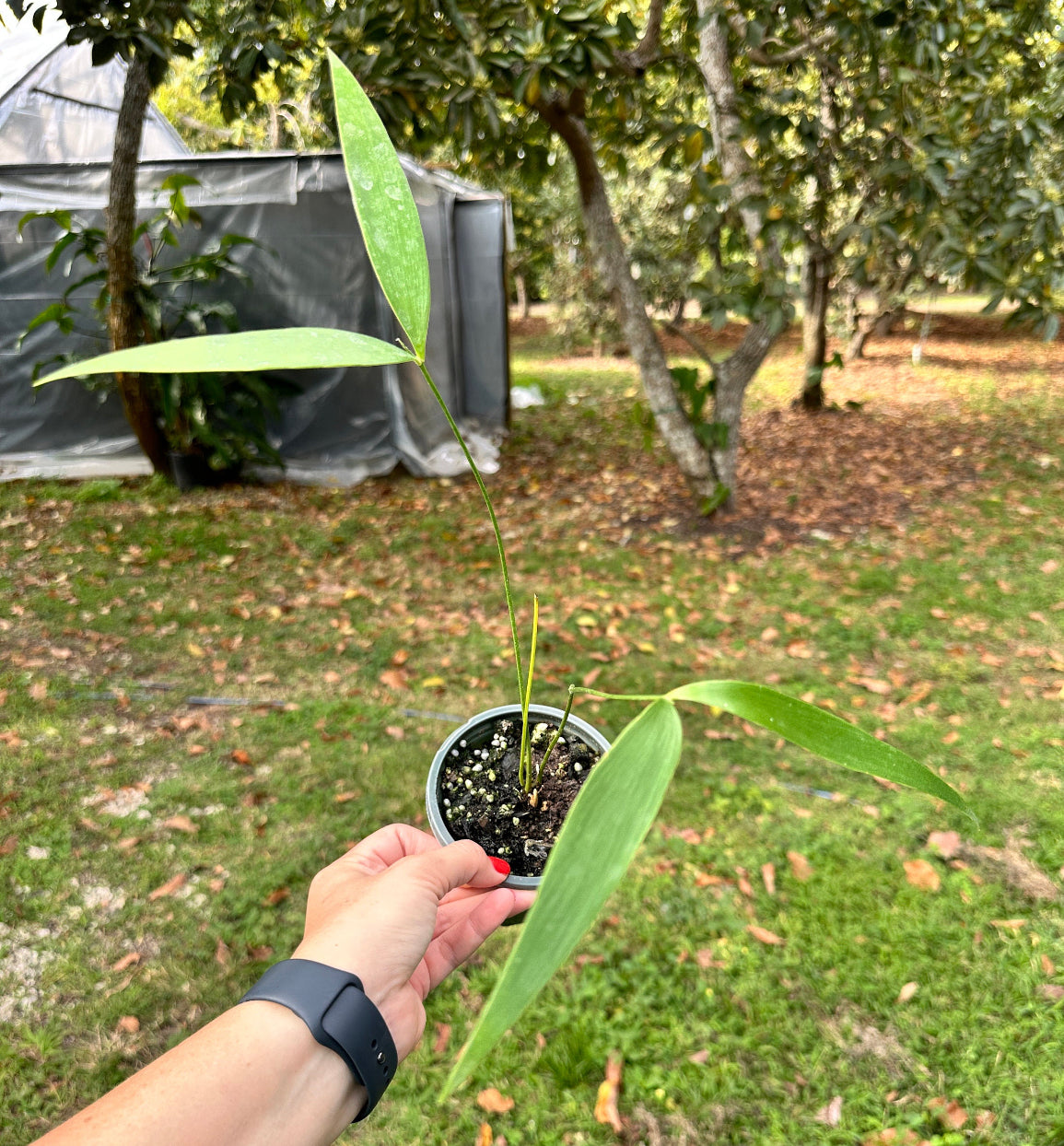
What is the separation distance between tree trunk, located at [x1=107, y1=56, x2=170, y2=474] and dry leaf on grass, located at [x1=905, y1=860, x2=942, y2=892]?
443cm

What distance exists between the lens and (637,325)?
12.8ft

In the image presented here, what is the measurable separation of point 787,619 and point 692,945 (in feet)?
5.54

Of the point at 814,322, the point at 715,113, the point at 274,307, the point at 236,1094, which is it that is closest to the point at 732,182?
the point at 715,113

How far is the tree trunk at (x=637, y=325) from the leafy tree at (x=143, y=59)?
1.45m

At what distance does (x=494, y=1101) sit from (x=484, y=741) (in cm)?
85

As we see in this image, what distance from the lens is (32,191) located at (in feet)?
15.0

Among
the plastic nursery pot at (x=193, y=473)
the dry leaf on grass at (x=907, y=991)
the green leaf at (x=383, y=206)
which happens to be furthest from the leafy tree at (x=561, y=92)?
the dry leaf on grass at (x=907, y=991)

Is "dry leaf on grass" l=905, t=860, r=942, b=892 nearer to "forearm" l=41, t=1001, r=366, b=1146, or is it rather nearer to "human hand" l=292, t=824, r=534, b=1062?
"human hand" l=292, t=824, r=534, b=1062

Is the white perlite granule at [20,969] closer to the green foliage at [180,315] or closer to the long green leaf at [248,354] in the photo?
the long green leaf at [248,354]

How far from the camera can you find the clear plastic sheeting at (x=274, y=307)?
456cm

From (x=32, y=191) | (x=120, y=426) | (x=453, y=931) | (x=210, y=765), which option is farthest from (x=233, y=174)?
(x=453, y=931)

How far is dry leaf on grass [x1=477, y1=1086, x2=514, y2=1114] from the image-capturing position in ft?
5.02

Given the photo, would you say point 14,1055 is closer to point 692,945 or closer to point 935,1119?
point 692,945

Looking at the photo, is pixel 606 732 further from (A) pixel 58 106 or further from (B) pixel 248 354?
(A) pixel 58 106
